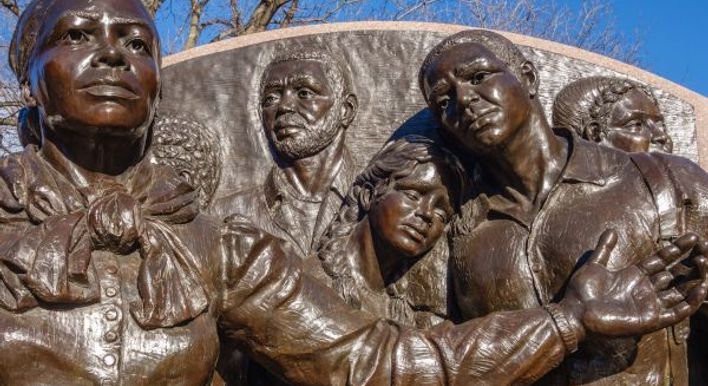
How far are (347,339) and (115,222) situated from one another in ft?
2.75

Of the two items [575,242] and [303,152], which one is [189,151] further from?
[575,242]

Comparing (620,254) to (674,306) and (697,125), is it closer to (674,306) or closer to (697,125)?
(674,306)

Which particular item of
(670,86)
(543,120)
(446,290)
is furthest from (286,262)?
(670,86)

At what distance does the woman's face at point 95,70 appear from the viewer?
2.86m

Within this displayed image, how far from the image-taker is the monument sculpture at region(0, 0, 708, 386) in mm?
2777

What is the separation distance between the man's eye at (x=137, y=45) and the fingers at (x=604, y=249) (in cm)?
162

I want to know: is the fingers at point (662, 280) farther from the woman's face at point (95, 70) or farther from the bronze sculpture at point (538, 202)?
the woman's face at point (95, 70)

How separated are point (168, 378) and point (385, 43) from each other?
1.97 meters

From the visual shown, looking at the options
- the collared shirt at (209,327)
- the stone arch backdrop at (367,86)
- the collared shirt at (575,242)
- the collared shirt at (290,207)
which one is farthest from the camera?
the stone arch backdrop at (367,86)

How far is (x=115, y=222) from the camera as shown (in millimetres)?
2889

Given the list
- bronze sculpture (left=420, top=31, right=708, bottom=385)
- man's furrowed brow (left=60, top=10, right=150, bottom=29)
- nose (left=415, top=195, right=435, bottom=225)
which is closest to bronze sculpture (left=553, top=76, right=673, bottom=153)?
bronze sculpture (left=420, top=31, right=708, bottom=385)

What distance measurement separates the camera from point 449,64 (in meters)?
3.55

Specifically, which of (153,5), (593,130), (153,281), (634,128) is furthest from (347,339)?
(153,5)

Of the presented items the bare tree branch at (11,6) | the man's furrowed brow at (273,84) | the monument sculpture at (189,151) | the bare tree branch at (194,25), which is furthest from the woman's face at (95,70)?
the bare tree branch at (194,25)
